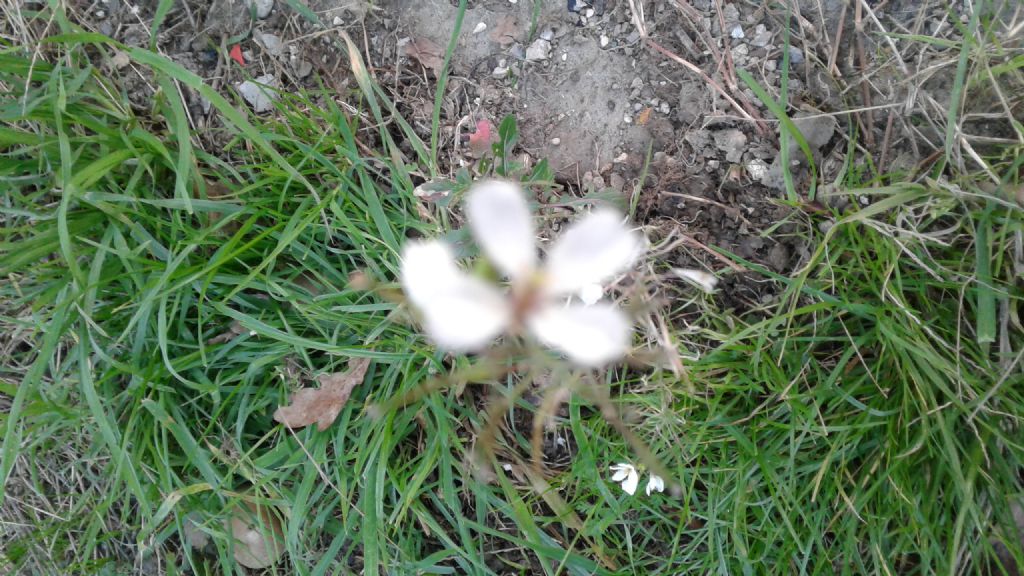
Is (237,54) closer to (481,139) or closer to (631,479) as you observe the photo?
(481,139)

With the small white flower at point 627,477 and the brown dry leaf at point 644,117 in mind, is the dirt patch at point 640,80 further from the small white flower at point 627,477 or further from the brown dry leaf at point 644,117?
the small white flower at point 627,477

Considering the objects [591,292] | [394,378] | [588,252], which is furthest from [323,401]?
[588,252]

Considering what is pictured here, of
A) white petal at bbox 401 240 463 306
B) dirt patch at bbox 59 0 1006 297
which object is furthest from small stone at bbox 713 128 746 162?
white petal at bbox 401 240 463 306

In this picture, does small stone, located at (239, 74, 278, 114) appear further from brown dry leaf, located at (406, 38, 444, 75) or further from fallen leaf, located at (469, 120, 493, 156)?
fallen leaf, located at (469, 120, 493, 156)

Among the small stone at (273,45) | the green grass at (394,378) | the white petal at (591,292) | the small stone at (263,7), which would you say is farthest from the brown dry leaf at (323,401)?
the small stone at (263,7)

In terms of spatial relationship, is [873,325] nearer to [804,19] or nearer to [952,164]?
[952,164]
